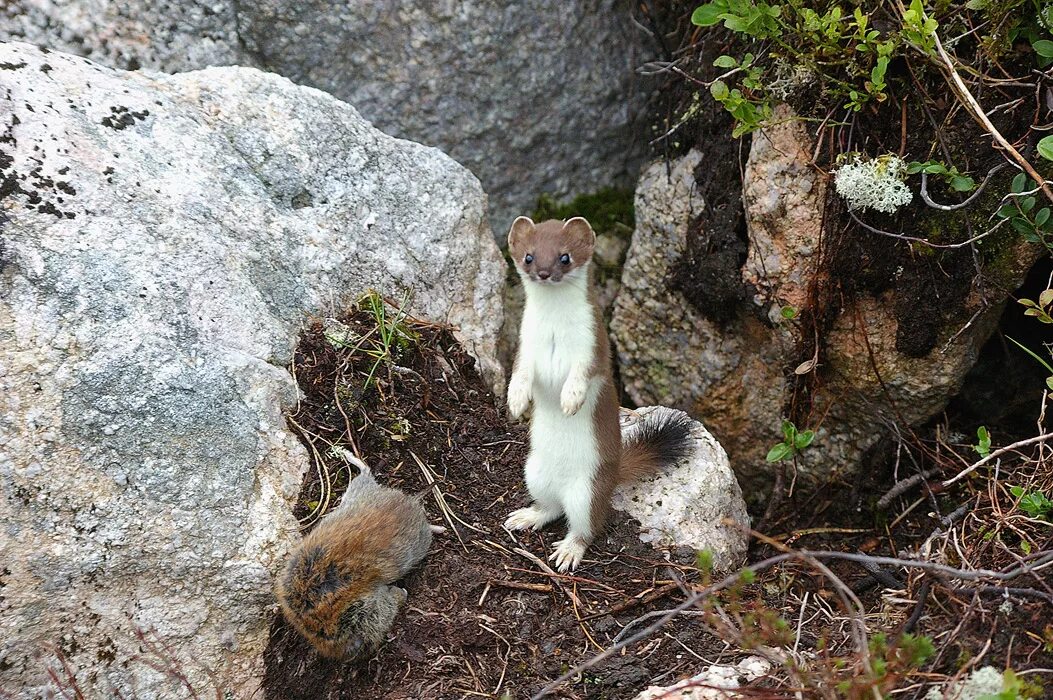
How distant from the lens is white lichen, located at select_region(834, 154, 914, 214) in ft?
14.2

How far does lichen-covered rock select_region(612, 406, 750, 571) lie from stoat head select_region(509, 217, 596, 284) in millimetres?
927

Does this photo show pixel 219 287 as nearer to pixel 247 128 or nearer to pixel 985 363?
pixel 247 128

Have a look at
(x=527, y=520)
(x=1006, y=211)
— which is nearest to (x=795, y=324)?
(x=1006, y=211)

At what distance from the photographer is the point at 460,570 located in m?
3.87

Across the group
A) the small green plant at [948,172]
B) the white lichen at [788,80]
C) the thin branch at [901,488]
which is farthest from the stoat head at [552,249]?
the thin branch at [901,488]

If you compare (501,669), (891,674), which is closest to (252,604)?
(501,669)

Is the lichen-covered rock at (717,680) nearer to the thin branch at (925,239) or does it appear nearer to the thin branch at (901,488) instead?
the thin branch at (901,488)

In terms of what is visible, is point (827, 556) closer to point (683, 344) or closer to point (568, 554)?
point (568, 554)

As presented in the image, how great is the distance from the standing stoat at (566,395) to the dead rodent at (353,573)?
0.68 meters

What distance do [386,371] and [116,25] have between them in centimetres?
247

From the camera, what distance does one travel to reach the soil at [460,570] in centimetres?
343

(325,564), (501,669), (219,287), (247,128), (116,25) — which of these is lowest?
(501,669)

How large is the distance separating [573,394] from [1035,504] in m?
1.80

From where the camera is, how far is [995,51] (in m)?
4.07
